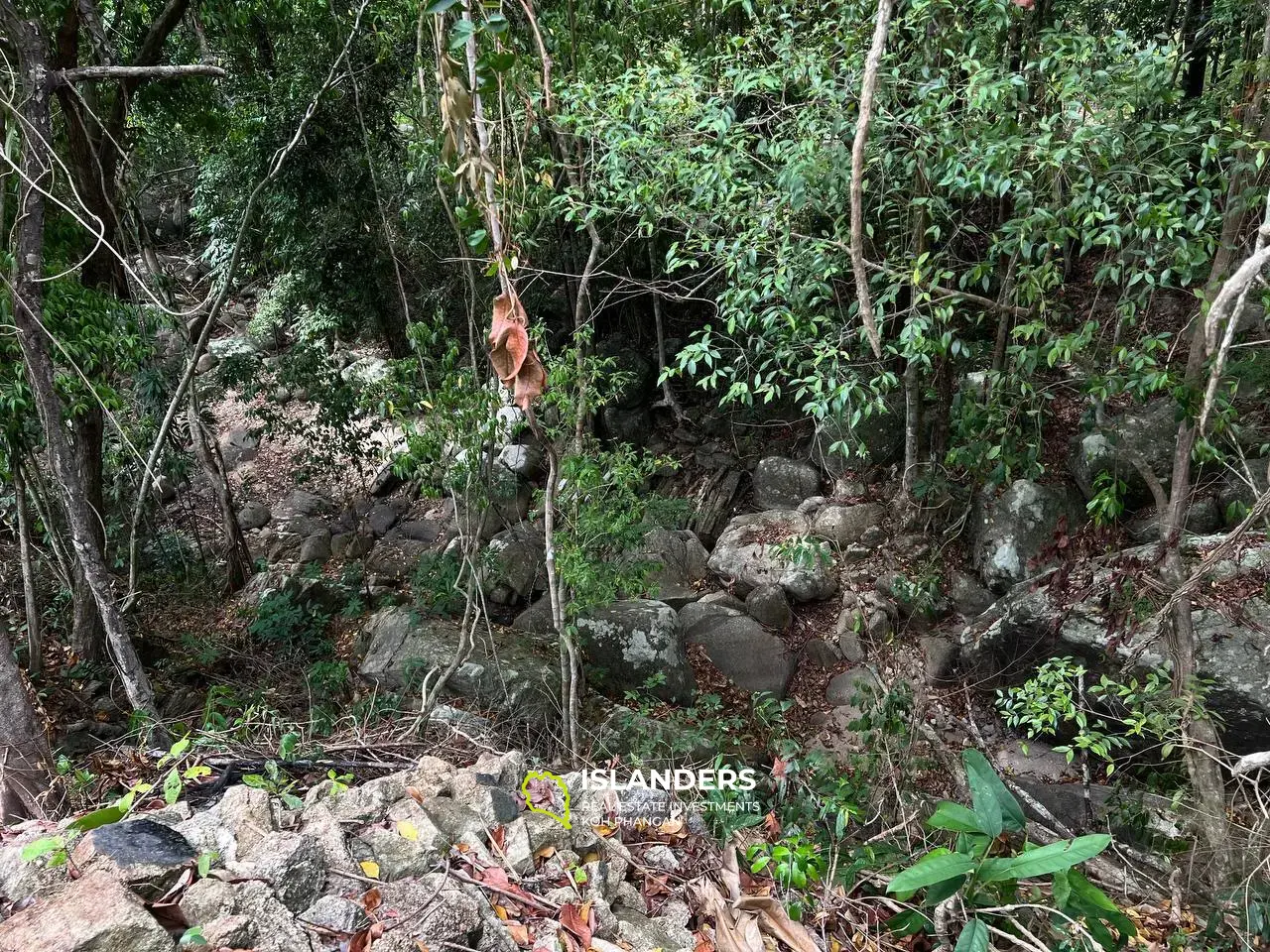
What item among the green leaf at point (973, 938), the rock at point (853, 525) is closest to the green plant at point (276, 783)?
the green leaf at point (973, 938)

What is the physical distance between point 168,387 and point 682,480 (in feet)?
17.2

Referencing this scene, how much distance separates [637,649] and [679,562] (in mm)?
1627

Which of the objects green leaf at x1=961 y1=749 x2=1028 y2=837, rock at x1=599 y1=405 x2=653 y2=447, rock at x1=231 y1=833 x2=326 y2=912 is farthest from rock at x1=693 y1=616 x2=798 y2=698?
rock at x1=231 y1=833 x2=326 y2=912

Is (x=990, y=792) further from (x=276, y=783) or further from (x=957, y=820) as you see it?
(x=276, y=783)

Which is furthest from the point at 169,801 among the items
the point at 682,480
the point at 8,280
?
the point at 682,480

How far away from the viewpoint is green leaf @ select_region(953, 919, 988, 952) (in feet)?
6.31

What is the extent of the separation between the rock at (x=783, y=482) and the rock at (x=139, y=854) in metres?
6.64

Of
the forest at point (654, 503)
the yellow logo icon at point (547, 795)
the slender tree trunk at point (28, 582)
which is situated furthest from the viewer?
the slender tree trunk at point (28, 582)

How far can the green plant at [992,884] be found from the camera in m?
2.04

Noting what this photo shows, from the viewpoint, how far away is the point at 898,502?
6852mm

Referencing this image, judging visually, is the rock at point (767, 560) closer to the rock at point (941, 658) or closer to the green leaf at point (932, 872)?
the rock at point (941, 658)

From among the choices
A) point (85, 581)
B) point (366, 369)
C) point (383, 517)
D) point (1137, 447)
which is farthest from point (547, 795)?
point (366, 369)

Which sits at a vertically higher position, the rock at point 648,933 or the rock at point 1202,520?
the rock at point 648,933

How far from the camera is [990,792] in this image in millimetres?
2283
